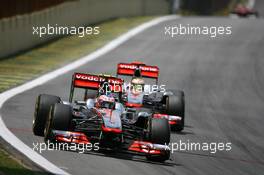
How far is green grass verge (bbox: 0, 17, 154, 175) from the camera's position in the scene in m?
26.4

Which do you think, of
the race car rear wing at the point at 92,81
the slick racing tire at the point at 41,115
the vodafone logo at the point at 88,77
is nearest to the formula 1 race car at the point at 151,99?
the race car rear wing at the point at 92,81

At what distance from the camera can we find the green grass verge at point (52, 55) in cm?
2638

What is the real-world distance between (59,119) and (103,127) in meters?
0.79

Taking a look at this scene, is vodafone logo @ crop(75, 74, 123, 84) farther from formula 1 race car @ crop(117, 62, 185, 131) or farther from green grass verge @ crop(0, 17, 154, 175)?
green grass verge @ crop(0, 17, 154, 175)

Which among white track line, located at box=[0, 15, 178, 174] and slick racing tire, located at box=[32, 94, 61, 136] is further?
slick racing tire, located at box=[32, 94, 61, 136]

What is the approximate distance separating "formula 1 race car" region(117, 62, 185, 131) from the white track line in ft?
10.5

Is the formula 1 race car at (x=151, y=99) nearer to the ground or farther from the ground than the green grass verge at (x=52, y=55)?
nearer to the ground

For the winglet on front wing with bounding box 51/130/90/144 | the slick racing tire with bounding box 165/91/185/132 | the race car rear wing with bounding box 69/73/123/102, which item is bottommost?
the winglet on front wing with bounding box 51/130/90/144

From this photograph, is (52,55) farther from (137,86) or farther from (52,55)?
(137,86)

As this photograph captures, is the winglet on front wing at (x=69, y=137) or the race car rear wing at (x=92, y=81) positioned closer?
the winglet on front wing at (x=69, y=137)

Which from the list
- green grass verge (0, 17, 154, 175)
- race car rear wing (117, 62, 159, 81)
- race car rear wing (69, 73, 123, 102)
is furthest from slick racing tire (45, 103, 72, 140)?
green grass verge (0, 17, 154, 175)

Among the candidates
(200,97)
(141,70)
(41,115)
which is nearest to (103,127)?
(41,115)

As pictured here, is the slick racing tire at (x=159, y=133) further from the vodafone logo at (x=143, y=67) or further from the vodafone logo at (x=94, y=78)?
the vodafone logo at (x=143, y=67)

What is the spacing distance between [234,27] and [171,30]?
4.83 m
